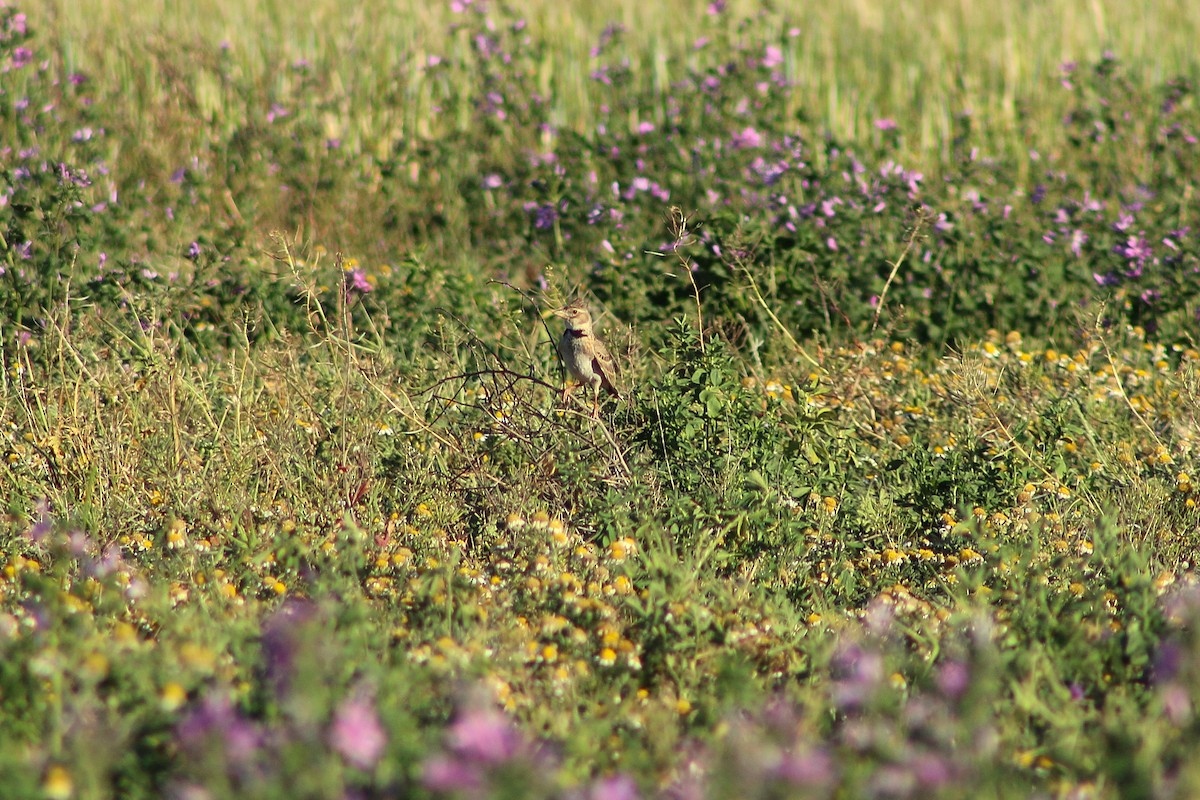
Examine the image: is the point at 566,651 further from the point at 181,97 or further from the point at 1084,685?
the point at 181,97

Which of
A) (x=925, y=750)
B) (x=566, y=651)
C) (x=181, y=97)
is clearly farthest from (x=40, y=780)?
(x=181, y=97)

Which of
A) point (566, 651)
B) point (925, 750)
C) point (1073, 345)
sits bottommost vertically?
point (1073, 345)

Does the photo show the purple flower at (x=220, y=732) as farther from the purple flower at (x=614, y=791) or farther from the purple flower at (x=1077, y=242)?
the purple flower at (x=1077, y=242)

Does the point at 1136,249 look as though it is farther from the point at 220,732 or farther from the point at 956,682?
the point at 220,732

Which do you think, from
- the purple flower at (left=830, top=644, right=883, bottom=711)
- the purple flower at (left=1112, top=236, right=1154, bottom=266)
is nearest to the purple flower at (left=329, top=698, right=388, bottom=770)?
the purple flower at (left=830, top=644, right=883, bottom=711)

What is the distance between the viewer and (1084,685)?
2963 mm

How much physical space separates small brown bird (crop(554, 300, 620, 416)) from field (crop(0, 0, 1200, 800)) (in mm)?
90

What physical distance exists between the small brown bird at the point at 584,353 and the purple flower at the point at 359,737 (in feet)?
7.20

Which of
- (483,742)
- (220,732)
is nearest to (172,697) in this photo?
(220,732)

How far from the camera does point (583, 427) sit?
4.07 metres

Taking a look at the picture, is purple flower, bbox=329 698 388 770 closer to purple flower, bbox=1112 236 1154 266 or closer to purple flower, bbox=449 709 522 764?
purple flower, bbox=449 709 522 764

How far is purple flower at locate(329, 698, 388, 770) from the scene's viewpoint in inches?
81.1

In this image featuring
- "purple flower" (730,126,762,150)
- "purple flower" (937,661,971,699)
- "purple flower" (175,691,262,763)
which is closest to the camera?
"purple flower" (175,691,262,763)

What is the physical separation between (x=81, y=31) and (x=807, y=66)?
15.1 feet
